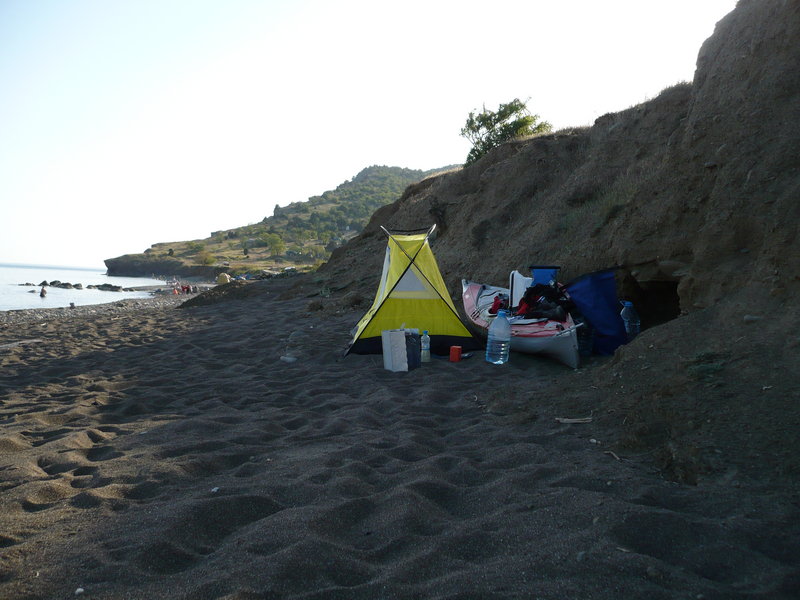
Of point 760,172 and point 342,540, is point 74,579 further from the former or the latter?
point 760,172

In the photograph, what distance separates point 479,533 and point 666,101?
11153mm

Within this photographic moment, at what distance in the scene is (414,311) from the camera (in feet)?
26.5

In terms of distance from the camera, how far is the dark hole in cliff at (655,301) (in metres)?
7.71

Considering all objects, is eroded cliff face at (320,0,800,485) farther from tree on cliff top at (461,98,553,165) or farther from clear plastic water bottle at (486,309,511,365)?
tree on cliff top at (461,98,553,165)

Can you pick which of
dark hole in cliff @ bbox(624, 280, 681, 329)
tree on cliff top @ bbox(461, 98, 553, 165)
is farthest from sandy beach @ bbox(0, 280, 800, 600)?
tree on cliff top @ bbox(461, 98, 553, 165)

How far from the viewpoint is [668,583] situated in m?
2.14

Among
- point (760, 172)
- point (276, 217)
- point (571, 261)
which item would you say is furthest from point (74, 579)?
point (276, 217)

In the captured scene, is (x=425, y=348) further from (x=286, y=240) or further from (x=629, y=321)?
(x=286, y=240)

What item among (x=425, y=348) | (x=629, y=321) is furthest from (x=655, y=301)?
(x=425, y=348)

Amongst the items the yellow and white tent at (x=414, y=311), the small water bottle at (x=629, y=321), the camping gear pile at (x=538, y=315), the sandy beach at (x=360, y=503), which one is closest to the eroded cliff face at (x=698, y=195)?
the small water bottle at (x=629, y=321)

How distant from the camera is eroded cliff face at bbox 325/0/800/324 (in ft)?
16.7

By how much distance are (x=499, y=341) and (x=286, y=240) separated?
244ft

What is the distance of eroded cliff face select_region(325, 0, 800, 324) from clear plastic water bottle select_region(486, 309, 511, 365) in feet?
6.57

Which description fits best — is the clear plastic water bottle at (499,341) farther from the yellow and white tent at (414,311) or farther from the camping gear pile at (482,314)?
the yellow and white tent at (414,311)
